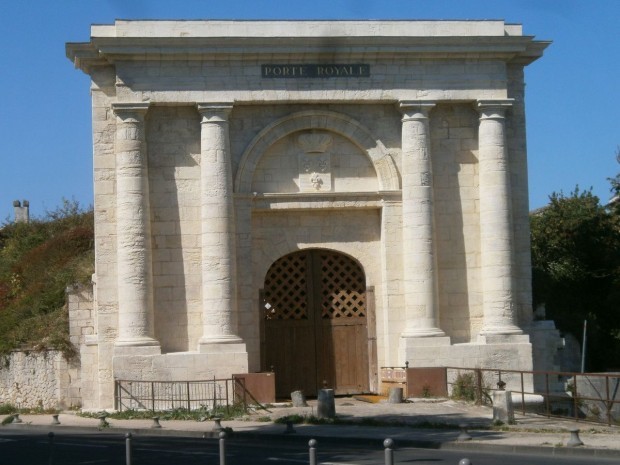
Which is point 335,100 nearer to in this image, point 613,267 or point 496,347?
point 496,347

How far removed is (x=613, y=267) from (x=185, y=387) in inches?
806

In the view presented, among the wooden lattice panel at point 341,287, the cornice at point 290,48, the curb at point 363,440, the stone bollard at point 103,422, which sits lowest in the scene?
the curb at point 363,440

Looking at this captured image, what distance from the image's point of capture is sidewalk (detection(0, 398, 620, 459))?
1997cm

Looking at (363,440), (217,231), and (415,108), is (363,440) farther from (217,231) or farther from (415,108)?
(415,108)

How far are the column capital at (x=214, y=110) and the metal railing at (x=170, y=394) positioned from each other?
6.24m

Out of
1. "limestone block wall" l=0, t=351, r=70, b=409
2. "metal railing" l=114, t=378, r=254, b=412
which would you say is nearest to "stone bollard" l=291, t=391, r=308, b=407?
"metal railing" l=114, t=378, r=254, b=412

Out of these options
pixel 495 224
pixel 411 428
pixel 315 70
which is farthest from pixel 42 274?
pixel 411 428

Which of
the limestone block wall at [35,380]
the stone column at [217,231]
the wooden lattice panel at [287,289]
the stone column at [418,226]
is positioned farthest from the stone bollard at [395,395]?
the limestone block wall at [35,380]

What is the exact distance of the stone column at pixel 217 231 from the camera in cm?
2806

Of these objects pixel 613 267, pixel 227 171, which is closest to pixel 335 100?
pixel 227 171

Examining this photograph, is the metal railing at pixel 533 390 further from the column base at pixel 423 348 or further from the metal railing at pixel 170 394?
the metal railing at pixel 170 394

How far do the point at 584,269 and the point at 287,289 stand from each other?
56.7ft

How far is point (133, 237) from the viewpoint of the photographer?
2795 centimetres

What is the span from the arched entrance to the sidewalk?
48.9 inches
